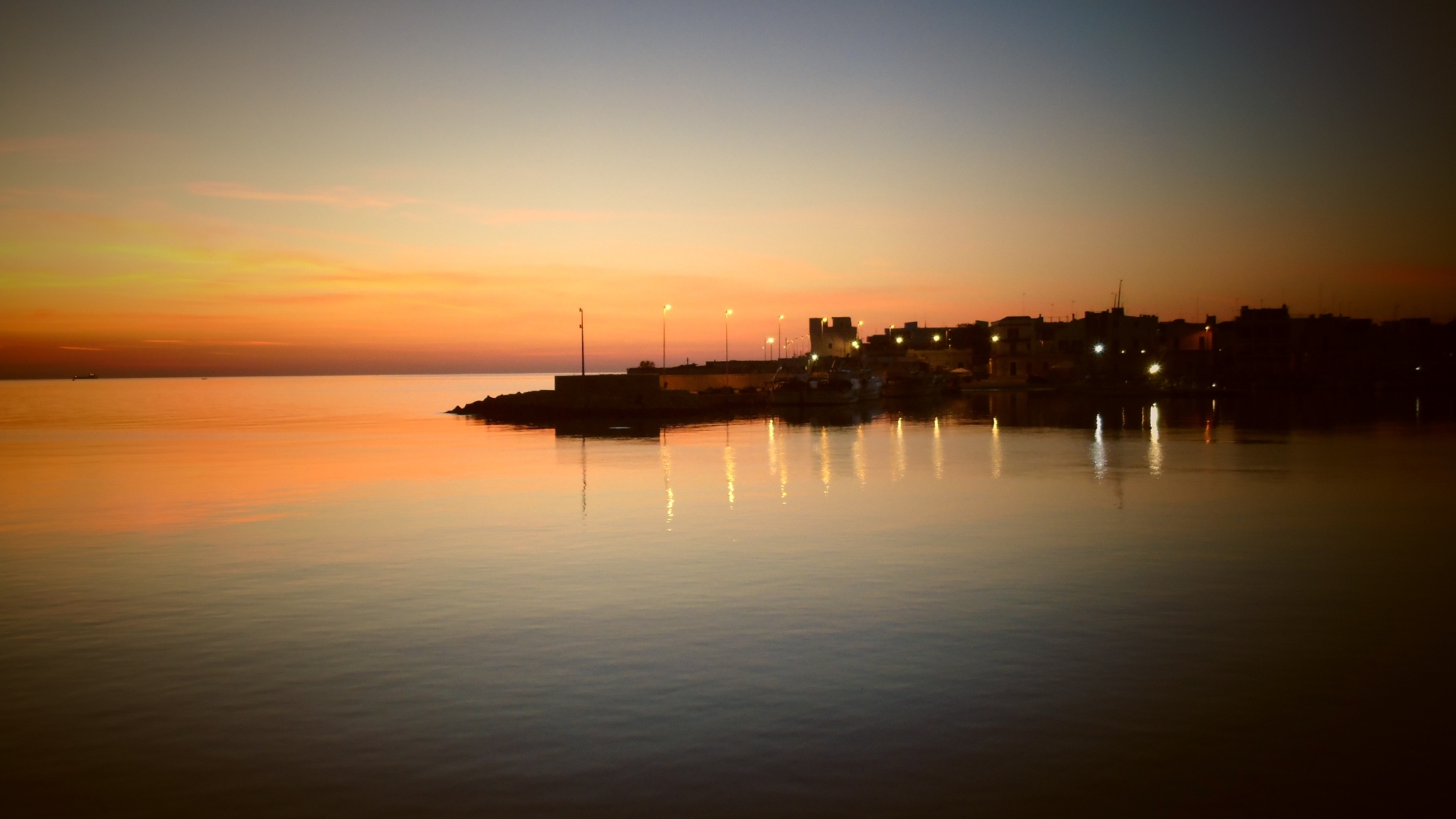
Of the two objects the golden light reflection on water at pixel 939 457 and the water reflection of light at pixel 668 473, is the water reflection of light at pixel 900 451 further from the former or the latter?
the water reflection of light at pixel 668 473

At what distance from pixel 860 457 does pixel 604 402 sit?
3901cm

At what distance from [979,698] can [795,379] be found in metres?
78.8

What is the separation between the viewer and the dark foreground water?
Result: 771 cm

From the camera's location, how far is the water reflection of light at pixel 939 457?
1272 inches

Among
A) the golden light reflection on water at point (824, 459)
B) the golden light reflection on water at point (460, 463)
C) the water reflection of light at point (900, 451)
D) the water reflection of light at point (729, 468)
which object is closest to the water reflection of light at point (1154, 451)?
the golden light reflection on water at point (460, 463)

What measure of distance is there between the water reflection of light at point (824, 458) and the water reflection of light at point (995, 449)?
542 centimetres

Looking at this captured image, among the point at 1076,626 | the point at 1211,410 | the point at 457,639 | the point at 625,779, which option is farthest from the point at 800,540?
the point at 1211,410

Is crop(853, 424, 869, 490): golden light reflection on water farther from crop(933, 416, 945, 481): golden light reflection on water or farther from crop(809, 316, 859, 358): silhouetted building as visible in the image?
crop(809, 316, 859, 358): silhouetted building

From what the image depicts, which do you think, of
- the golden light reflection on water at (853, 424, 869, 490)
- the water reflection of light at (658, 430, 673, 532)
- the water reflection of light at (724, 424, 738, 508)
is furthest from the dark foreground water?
the golden light reflection on water at (853, 424, 869, 490)

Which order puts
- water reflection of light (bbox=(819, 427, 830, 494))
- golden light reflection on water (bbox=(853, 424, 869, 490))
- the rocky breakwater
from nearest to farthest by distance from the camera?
water reflection of light (bbox=(819, 427, 830, 494)) < golden light reflection on water (bbox=(853, 424, 869, 490)) < the rocky breakwater

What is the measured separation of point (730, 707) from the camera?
939cm

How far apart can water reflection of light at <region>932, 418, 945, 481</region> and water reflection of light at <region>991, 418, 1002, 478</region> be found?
169 centimetres

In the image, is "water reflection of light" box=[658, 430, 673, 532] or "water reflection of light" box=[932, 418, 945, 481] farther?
"water reflection of light" box=[932, 418, 945, 481]

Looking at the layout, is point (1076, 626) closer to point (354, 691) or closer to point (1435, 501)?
point (354, 691)
